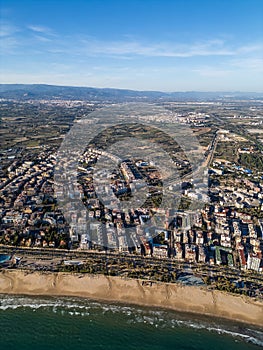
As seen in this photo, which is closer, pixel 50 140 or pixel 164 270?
pixel 164 270

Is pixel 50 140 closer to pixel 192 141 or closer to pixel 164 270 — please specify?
pixel 192 141

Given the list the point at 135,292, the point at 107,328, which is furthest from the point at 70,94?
the point at 107,328

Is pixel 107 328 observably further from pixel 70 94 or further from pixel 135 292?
pixel 70 94

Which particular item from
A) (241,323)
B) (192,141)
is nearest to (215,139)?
(192,141)

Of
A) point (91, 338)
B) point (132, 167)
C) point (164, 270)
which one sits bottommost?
point (91, 338)

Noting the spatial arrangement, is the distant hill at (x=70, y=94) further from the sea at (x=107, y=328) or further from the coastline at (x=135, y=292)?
the sea at (x=107, y=328)
